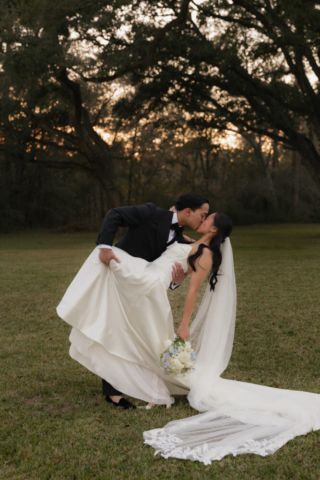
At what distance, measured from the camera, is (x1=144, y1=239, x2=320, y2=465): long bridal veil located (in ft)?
→ 10.9

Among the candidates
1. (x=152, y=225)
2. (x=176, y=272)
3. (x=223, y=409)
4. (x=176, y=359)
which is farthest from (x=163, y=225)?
(x=223, y=409)

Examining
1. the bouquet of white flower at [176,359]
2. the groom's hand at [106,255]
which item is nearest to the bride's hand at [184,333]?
the bouquet of white flower at [176,359]

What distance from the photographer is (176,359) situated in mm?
3906

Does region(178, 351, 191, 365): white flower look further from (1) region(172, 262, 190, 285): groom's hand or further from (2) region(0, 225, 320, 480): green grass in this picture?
(1) region(172, 262, 190, 285): groom's hand

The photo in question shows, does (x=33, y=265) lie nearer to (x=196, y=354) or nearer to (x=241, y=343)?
(x=241, y=343)

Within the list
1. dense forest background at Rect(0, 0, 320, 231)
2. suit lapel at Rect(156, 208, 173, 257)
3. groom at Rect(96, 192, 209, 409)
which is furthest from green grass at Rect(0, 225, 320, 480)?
dense forest background at Rect(0, 0, 320, 231)

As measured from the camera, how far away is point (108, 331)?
4023 mm

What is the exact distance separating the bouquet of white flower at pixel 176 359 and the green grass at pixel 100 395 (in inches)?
13.3

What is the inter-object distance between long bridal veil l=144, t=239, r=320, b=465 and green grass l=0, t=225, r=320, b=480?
0.32ft

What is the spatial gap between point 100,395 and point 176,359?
38.6 inches

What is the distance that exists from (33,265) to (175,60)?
11173 mm

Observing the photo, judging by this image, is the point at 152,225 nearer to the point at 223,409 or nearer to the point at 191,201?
the point at 191,201

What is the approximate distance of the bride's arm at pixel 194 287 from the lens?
4.20 metres

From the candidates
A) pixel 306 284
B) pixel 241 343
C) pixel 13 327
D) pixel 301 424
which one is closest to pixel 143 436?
pixel 301 424
